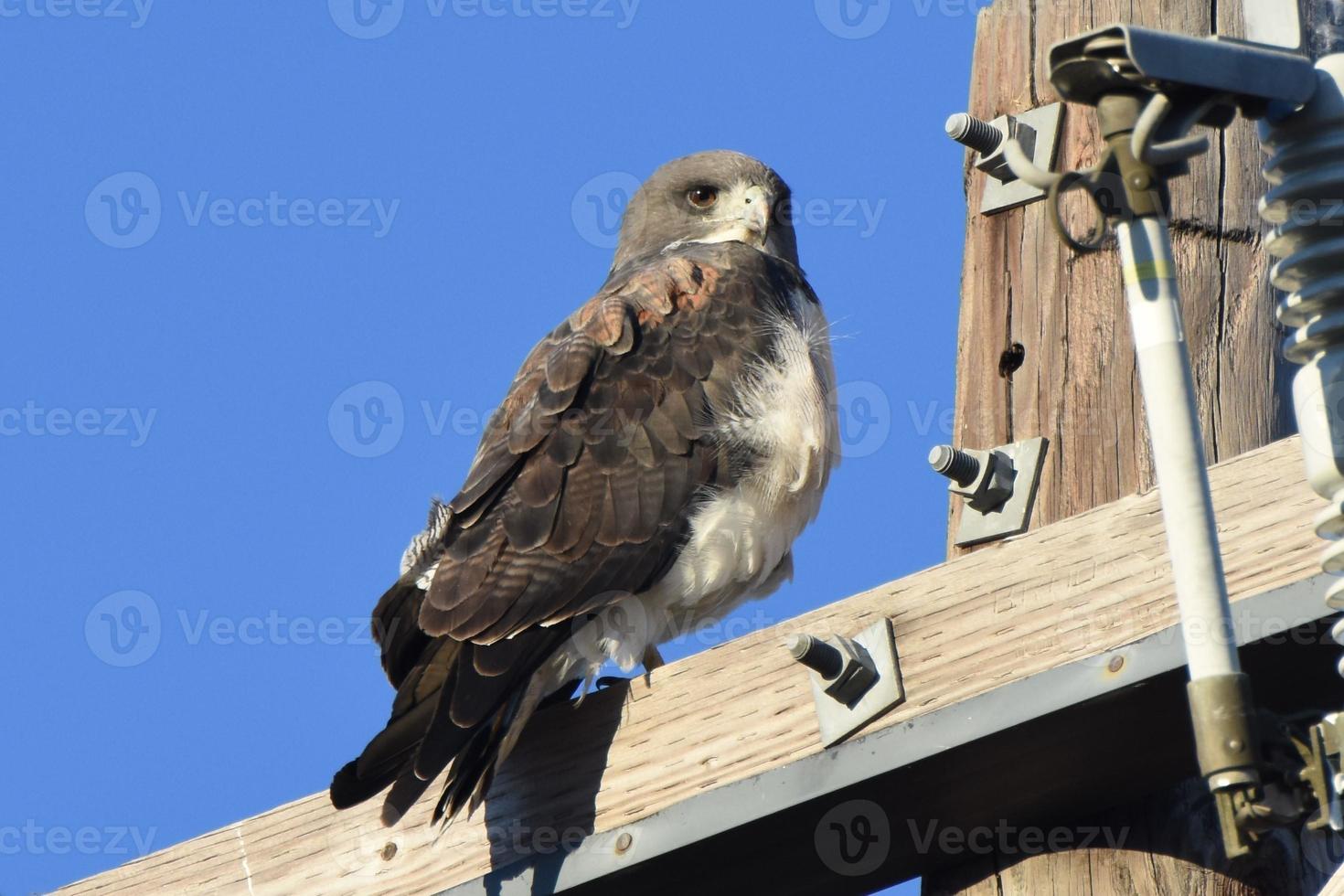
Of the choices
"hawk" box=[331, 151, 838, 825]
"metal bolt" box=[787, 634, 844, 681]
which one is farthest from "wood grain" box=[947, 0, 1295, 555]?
"hawk" box=[331, 151, 838, 825]

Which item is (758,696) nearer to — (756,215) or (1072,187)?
(1072,187)

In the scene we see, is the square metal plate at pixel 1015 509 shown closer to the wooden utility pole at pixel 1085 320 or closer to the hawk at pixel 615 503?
the wooden utility pole at pixel 1085 320

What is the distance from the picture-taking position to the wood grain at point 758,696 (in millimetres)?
2730

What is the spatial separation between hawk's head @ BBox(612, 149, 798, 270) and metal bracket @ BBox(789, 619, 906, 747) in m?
3.08

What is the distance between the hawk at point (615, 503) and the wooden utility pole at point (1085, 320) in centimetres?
79

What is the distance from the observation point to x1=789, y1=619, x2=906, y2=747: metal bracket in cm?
289

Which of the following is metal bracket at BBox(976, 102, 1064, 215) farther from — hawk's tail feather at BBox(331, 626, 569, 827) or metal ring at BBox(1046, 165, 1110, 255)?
metal ring at BBox(1046, 165, 1110, 255)

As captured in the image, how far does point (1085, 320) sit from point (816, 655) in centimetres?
106

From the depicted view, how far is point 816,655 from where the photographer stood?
2883mm

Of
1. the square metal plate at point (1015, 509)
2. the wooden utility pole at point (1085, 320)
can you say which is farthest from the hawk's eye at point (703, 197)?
the square metal plate at point (1015, 509)

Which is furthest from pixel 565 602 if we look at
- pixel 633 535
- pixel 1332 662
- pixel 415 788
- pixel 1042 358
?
pixel 1332 662

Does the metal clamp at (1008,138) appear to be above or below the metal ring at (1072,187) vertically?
above

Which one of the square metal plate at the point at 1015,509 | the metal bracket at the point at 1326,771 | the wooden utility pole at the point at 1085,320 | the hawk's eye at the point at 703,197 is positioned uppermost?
the hawk's eye at the point at 703,197

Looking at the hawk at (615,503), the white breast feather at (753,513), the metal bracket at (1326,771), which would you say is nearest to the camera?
the metal bracket at (1326,771)
